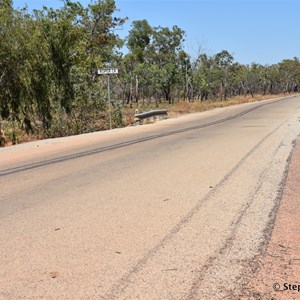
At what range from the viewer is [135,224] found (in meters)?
5.02

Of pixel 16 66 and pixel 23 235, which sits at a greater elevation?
pixel 16 66

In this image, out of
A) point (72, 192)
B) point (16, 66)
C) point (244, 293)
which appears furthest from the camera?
point (16, 66)

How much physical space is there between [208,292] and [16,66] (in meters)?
15.7

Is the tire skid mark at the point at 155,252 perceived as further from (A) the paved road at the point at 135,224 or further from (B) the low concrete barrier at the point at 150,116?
(B) the low concrete barrier at the point at 150,116

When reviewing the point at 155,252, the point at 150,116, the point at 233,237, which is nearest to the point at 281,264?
the point at 233,237

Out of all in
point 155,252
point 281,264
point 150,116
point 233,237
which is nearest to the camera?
point 281,264

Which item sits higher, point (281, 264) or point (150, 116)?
point (281, 264)

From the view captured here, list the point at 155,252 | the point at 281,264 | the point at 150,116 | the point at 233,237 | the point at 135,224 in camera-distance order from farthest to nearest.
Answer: the point at 150,116 < the point at 135,224 < the point at 233,237 < the point at 155,252 < the point at 281,264

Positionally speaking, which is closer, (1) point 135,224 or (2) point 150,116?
(1) point 135,224

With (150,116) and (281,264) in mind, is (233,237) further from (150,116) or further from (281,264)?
(150,116)

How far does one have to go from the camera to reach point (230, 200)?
6137 mm

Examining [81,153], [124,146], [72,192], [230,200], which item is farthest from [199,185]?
[124,146]

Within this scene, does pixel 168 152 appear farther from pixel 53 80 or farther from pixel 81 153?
pixel 53 80

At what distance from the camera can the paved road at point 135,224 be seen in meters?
3.49
